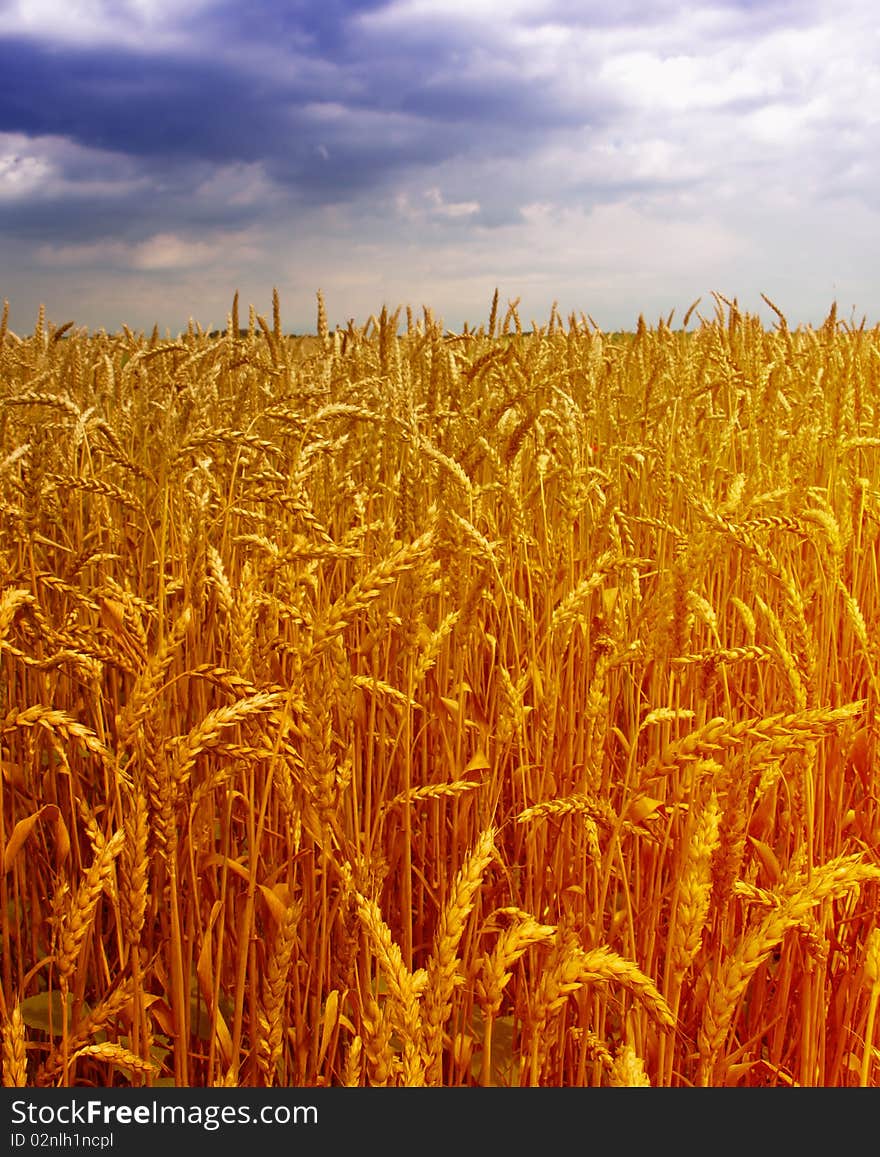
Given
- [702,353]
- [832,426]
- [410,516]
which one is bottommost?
[410,516]

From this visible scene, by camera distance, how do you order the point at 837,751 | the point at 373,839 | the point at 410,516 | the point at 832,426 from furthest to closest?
1. the point at 832,426
2. the point at 410,516
3. the point at 837,751
4. the point at 373,839

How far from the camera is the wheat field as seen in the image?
2.89 ft

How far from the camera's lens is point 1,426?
2160 millimetres

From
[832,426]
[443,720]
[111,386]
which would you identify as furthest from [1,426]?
[832,426]

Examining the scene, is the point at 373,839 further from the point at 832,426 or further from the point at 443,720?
the point at 832,426

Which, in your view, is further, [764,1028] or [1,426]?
[1,426]

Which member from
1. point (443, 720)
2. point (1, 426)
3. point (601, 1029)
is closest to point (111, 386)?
point (1, 426)

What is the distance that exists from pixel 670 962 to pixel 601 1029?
195mm

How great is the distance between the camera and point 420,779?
187 cm

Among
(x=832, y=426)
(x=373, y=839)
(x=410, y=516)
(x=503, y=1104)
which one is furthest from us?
(x=832, y=426)

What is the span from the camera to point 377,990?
4.54 ft

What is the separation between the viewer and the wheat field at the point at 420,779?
88 centimetres

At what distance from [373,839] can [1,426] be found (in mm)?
1420

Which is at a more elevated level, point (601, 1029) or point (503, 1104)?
point (503, 1104)
